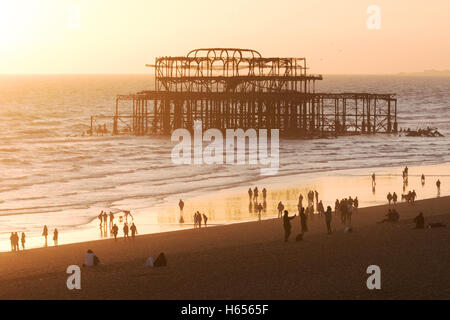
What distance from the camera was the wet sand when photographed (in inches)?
679

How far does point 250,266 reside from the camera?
786 inches

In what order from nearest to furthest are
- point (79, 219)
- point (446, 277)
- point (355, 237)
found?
point (446, 277), point (355, 237), point (79, 219)

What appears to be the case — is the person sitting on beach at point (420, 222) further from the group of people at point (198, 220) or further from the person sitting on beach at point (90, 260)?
the person sitting on beach at point (90, 260)

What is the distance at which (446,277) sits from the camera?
17.7m

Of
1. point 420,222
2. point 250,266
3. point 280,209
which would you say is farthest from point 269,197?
point 250,266

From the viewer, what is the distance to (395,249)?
70.0 ft

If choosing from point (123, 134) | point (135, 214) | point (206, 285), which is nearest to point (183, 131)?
point (123, 134)

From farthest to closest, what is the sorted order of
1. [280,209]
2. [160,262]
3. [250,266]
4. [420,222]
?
[280,209] < [420,222] < [160,262] < [250,266]

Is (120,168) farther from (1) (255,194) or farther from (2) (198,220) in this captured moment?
(2) (198,220)

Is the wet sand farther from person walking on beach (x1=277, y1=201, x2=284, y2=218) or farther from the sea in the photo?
the sea
